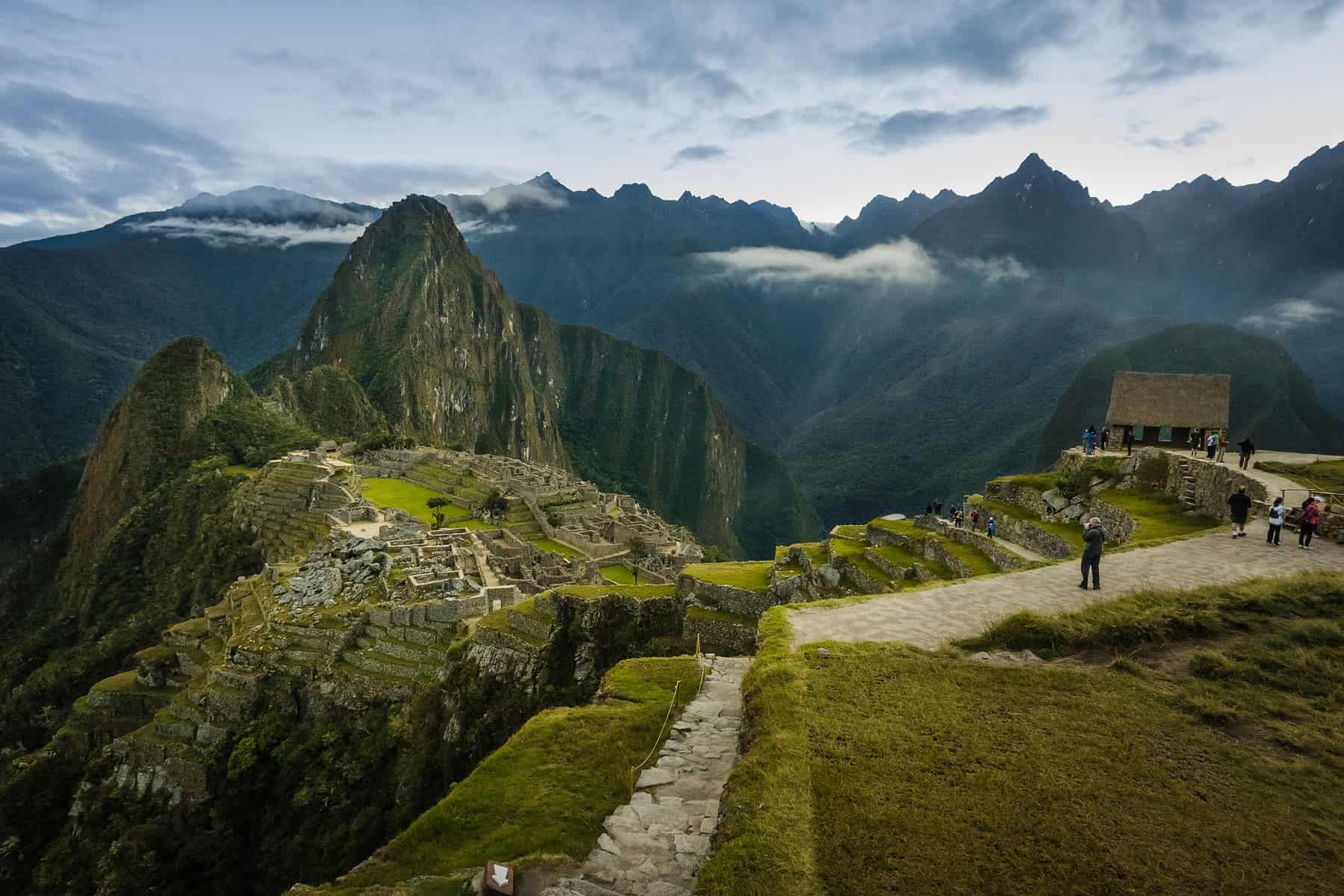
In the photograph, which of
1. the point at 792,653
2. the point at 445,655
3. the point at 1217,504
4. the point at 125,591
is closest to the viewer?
the point at 792,653

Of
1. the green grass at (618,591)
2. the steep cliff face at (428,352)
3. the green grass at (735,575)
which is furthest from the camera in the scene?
the steep cliff face at (428,352)

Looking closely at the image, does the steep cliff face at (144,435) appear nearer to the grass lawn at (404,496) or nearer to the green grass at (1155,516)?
the grass lawn at (404,496)

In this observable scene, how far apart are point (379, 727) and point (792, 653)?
46.4ft

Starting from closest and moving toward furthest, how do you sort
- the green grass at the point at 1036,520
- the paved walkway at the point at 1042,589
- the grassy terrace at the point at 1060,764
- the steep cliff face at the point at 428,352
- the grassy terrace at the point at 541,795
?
the grassy terrace at the point at 1060,764, the grassy terrace at the point at 541,795, the paved walkway at the point at 1042,589, the green grass at the point at 1036,520, the steep cliff face at the point at 428,352

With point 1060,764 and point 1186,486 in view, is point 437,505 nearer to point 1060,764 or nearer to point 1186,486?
point 1186,486

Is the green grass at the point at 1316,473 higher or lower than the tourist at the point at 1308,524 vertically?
higher

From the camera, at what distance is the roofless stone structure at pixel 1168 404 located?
1060 inches

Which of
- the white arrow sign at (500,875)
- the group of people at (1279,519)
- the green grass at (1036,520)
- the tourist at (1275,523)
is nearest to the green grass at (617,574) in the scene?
the green grass at (1036,520)

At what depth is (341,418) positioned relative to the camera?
12056 centimetres

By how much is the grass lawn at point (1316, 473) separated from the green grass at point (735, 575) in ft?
43.9

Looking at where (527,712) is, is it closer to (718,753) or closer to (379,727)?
(379,727)

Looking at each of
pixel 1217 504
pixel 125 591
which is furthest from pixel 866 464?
pixel 1217 504

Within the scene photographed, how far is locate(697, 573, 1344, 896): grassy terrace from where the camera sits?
18.8ft

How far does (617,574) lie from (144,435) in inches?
2836
